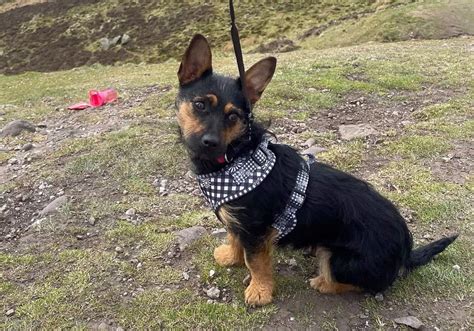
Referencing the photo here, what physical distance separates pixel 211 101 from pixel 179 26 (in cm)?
3633

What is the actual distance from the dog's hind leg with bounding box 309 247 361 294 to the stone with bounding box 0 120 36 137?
855 centimetres

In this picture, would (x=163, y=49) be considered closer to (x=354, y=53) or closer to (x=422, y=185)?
(x=354, y=53)

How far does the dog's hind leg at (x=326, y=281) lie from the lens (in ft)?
15.6

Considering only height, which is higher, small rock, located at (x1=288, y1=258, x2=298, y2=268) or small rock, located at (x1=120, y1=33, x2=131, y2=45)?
small rock, located at (x1=288, y1=258, x2=298, y2=268)

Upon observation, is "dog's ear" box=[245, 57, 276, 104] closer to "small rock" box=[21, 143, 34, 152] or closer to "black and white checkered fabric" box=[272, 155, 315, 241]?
"black and white checkered fabric" box=[272, 155, 315, 241]

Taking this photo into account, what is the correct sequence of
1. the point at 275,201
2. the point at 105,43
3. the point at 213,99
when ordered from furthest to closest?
the point at 105,43
the point at 275,201
the point at 213,99

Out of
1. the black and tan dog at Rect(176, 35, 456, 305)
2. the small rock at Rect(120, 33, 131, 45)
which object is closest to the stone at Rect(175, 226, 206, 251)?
the black and tan dog at Rect(176, 35, 456, 305)

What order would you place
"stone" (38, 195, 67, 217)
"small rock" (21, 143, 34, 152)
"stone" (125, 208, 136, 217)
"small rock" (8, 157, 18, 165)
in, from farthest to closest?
"small rock" (21, 143, 34, 152)
"small rock" (8, 157, 18, 165)
"stone" (38, 195, 67, 217)
"stone" (125, 208, 136, 217)

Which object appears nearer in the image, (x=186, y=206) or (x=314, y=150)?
(x=186, y=206)

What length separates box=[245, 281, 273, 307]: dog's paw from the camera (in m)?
4.87

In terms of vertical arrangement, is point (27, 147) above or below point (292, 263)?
below

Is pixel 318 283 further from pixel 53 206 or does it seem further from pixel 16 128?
pixel 16 128

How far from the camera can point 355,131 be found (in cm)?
934

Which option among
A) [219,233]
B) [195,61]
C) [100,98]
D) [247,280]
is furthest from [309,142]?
[100,98]
